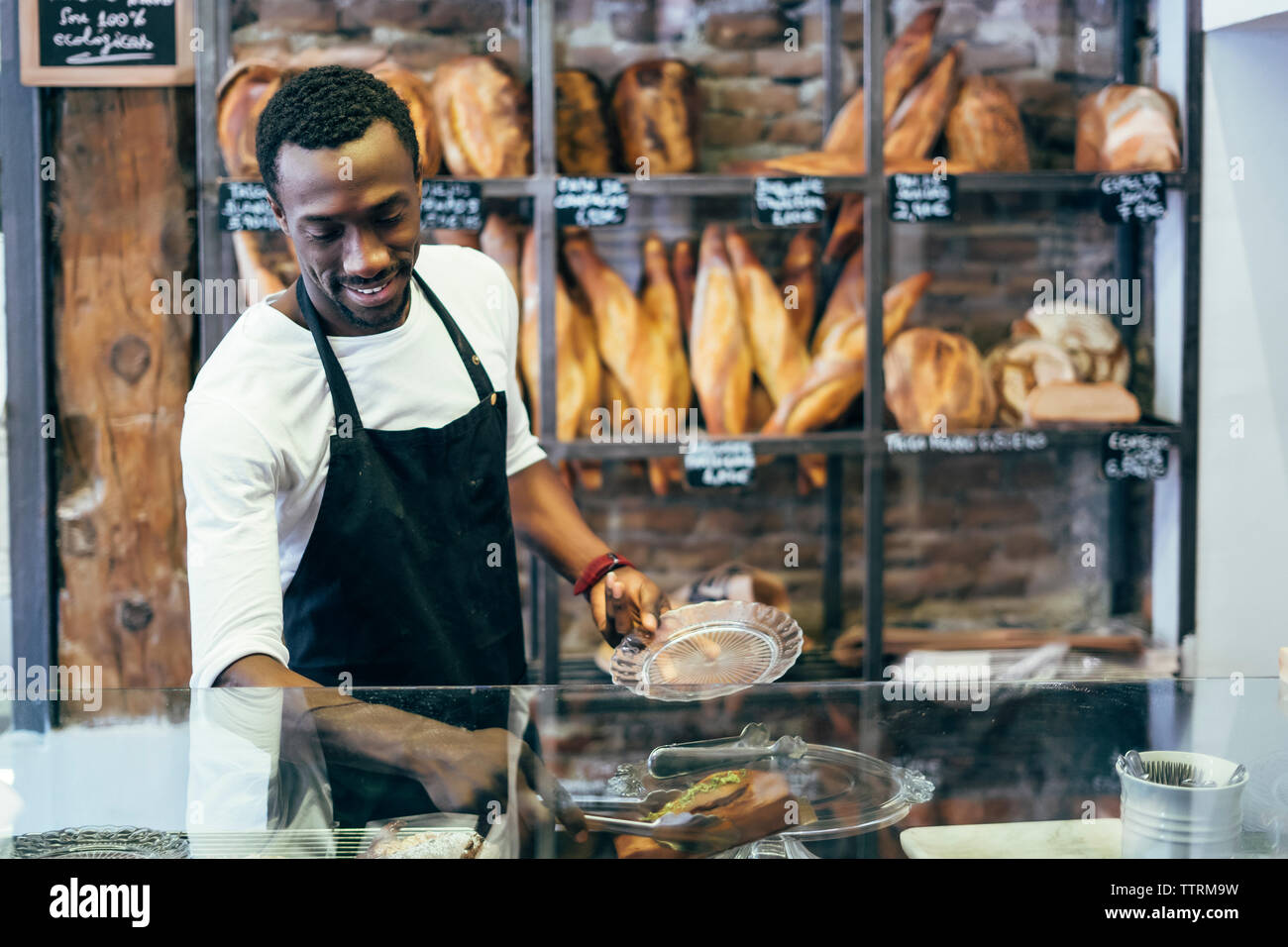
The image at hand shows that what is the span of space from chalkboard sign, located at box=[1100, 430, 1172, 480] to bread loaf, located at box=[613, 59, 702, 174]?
1.07m

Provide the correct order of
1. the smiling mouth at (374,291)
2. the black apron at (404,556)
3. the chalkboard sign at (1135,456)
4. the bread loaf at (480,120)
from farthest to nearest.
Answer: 1. the chalkboard sign at (1135,456)
2. the bread loaf at (480,120)
3. the black apron at (404,556)
4. the smiling mouth at (374,291)

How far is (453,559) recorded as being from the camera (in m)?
1.64

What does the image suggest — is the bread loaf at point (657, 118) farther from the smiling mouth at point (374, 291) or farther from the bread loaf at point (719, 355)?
the smiling mouth at point (374, 291)

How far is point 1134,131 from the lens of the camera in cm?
242

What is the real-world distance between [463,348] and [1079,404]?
1387 mm

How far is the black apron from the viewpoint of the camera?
156 centimetres

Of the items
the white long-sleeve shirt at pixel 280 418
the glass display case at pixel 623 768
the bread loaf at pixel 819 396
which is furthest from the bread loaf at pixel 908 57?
the glass display case at pixel 623 768

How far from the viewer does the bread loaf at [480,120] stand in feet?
7.72

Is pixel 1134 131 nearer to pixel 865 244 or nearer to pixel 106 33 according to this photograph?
pixel 865 244

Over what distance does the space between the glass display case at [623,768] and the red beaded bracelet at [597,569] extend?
0.41 m

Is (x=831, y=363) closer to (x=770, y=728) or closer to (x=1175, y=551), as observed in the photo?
(x=1175, y=551)

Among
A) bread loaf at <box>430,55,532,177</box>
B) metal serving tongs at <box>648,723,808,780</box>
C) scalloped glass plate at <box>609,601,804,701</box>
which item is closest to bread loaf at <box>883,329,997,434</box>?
bread loaf at <box>430,55,532,177</box>

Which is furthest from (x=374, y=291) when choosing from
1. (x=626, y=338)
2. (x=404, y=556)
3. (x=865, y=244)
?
(x=865, y=244)

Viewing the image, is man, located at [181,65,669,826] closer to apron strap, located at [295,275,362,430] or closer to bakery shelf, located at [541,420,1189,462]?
apron strap, located at [295,275,362,430]
